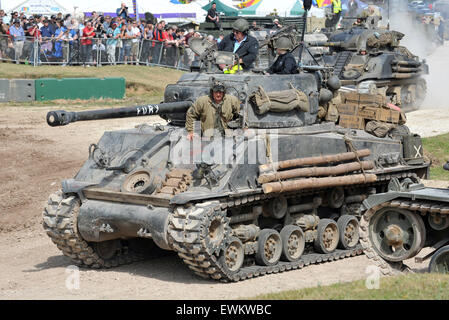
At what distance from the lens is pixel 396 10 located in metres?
49.4

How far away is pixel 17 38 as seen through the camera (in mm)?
29734

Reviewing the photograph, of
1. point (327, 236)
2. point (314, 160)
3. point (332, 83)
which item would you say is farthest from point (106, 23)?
point (314, 160)

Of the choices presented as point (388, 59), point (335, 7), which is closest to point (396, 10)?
point (335, 7)

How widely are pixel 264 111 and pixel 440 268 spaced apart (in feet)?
13.4

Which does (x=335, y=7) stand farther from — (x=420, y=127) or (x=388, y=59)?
(x=420, y=127)

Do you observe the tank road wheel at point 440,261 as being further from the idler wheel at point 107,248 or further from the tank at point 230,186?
the idler wheel at point 107,248

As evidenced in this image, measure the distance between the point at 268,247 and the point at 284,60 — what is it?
3.58 m

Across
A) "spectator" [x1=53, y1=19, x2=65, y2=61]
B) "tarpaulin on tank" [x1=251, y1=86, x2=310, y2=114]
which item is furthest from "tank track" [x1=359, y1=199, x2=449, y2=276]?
"spectator" [x1=53, y1=19, x2=65, y2=61]

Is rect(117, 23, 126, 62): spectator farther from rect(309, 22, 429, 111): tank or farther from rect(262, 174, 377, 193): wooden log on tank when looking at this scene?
rect(262, 174, 377, 193): wooden log on tank

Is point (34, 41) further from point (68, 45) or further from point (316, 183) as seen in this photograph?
point (316, 183)

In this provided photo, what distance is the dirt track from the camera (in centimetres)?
1248

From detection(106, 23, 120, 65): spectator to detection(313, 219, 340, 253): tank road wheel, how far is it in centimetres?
1818

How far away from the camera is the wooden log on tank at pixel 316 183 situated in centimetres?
1312
